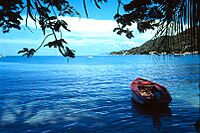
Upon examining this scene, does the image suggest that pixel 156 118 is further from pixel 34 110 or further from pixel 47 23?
pixel 47 23

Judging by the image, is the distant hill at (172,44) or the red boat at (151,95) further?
the red boat at (151,95)

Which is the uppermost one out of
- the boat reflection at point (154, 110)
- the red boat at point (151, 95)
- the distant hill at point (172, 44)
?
the distant hill at point (172, 44)

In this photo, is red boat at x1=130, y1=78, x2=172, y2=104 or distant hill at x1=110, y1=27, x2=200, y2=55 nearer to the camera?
distant hill at x1=110, y1=27, x2=200, y2=55

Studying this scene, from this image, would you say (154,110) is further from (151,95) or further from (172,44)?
(172,44)

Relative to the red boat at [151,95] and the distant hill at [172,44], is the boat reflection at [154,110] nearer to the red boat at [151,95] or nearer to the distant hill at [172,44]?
the red boat at [151,95]

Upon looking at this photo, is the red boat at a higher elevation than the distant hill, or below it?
below

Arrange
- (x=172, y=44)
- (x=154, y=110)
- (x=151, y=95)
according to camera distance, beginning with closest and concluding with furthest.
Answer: (x=172, y=44) < (x=154, y=110) < (x=151, y=95)

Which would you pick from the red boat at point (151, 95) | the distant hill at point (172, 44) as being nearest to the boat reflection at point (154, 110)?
the red boat at point (151, 95)

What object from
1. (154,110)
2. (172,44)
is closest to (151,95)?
(154,110)

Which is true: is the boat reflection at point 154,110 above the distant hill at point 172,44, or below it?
below

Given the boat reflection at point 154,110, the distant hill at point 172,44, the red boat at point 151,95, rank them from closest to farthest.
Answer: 1. the distant hill at point 172,44
2. the boat reflection at point 154,110
3. the red boat at point 151,95

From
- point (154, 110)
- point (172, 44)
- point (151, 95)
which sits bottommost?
point (154, 110)

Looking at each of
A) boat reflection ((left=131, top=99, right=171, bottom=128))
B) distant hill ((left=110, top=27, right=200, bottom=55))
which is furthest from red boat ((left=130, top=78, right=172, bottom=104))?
distant hill ((left=110, top=27, right=200, bottom=55))

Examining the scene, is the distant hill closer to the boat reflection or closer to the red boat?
the boat reflection
